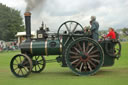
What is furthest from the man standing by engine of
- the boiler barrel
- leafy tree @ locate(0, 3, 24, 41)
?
leafy tree @ locate(0, 3, 24, 41)

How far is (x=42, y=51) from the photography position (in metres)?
6.86

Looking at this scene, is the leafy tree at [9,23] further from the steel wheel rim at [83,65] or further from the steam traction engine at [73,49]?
the steel wheel rim at [83,65]

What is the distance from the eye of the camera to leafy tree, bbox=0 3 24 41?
44.6 meters

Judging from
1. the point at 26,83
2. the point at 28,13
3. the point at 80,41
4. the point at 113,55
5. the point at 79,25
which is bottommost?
the point at 26,83

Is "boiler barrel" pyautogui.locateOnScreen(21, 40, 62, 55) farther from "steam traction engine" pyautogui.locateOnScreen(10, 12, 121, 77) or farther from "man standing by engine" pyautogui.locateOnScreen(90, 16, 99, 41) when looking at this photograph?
"man standing by engine" pyautogui.locateOnScreen(90, 16, 99, 41)

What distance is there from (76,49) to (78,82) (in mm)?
1414

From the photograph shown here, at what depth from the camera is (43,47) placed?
22.3 ft

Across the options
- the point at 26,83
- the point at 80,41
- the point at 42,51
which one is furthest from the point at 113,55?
the point at 26,83

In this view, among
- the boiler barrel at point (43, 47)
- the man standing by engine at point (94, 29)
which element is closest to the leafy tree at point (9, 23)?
the boiler barrel at point (43, 47)

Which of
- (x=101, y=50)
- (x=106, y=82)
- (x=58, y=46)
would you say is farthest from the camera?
(x=58, y=46)

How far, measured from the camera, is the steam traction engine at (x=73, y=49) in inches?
250

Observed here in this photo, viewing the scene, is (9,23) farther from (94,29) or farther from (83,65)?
(83,65)

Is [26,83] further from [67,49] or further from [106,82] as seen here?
[106,82]

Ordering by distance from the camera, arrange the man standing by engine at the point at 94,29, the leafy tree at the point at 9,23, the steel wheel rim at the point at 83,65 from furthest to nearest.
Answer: the leafy tree at the point at 9,23 → the man standing by engine at the point at 94,29 → the steel wheel rim at the point at 83,65
